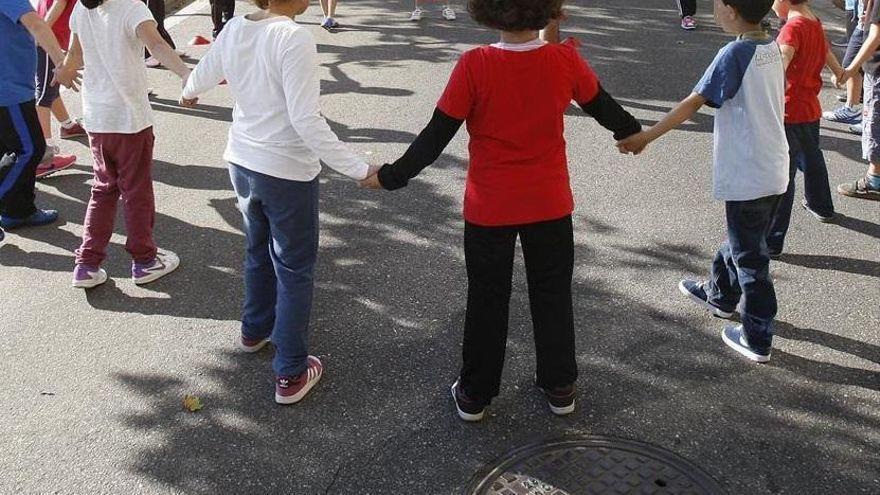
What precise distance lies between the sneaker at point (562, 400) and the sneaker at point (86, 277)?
2500 millimetres

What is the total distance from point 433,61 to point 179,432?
20.0ft

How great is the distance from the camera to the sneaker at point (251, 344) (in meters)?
3.79

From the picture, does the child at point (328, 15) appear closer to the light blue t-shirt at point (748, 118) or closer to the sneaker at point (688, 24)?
the sneaker at point (688, 24)

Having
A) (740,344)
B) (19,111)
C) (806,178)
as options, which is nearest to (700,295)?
(740,344)

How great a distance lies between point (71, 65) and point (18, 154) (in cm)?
83

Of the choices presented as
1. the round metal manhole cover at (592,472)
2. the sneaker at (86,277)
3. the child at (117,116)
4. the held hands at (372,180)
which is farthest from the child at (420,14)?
the round metal manhole cover at (592,472)

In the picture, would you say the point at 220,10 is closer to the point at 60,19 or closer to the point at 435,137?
the point at 60,19

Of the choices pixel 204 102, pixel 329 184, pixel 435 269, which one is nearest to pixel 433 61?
pixel 204 102

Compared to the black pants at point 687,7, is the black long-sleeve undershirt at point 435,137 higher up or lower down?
higher up

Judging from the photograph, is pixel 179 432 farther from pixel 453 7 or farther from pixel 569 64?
pixel 453 7

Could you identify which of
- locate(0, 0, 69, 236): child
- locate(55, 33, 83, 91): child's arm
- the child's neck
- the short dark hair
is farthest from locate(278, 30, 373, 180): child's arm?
locate(0, 0, 69, 236): child

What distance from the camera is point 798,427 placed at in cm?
328

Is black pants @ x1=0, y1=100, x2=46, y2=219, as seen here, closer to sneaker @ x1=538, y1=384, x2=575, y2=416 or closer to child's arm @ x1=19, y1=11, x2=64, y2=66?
child's arm @ x1=19, y1=11, x2=64, y2=66

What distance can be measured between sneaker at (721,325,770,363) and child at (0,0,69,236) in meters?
3.63
